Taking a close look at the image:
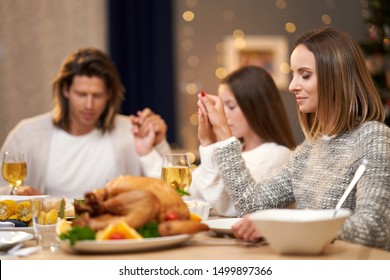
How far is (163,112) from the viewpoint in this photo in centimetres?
557

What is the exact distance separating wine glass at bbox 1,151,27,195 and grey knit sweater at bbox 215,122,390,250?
781 mm

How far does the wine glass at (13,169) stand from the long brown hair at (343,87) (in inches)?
43.2

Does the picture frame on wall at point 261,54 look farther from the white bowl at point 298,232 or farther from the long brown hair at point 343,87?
the white bowl at point 298,232

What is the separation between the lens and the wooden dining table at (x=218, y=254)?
118 cm

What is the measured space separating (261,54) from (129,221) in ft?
16.0

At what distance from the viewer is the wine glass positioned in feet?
7.59

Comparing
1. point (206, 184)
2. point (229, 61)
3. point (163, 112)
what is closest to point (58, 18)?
point (163, 112)

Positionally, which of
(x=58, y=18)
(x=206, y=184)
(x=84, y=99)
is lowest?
(x=206, y=184)

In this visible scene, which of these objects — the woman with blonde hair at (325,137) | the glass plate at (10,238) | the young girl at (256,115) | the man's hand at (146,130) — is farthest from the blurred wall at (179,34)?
the glass plate at (10,238)

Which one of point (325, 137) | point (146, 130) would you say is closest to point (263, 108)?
point (146, 130)

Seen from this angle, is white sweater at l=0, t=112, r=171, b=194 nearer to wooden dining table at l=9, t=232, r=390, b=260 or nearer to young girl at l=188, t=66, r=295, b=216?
young girl at l=188, t=66, r=295, b=216

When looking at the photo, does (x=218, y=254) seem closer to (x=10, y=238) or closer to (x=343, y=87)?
(x=10, y=238)
